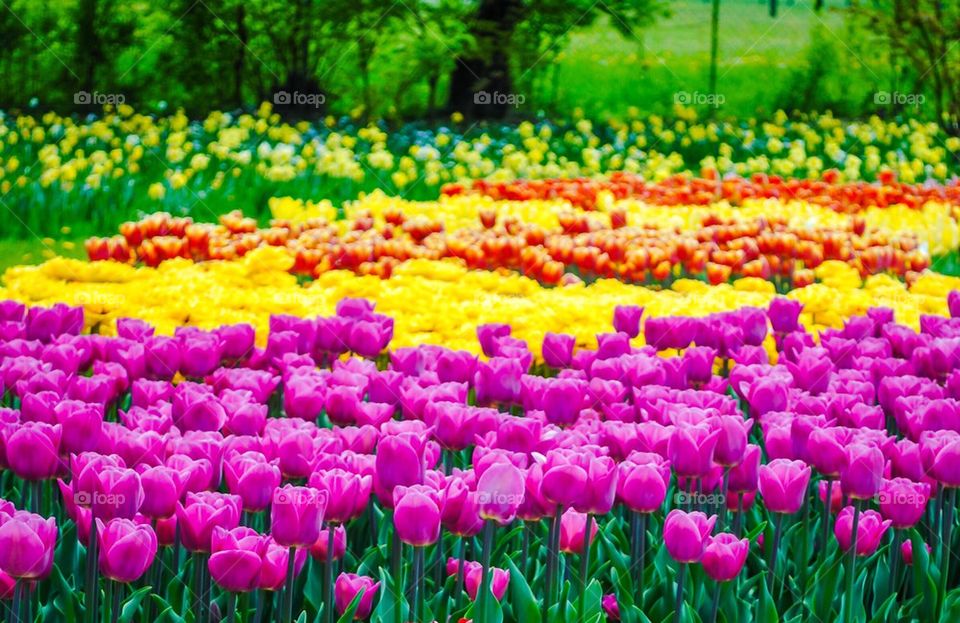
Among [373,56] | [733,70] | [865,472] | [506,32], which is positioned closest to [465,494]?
[865,472]

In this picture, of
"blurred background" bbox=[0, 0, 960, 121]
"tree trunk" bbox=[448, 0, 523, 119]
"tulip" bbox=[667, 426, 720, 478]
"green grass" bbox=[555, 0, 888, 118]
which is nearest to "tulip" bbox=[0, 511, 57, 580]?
"tulip" bbox=[667, 426, 720, 478]

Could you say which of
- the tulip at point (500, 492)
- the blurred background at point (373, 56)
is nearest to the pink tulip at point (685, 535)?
the tulip at point (500, 492)

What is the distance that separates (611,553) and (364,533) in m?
0.56

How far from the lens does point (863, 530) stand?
2648mm

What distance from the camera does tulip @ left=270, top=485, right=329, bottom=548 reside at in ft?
6.87

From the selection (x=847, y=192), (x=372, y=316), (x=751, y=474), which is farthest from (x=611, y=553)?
(x=847, y=192)

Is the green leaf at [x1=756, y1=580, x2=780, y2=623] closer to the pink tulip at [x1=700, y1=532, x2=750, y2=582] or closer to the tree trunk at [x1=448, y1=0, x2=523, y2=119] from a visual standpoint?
the pink tulip at [x1=700, y1=532, x2=750, y2=582]

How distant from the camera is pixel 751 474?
265 centimetres

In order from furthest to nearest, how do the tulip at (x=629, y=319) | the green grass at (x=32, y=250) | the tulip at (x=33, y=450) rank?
the green grass at (x=32, y=250), the tulip at (x=629, y=319), the tulip at (x=33, y=450)

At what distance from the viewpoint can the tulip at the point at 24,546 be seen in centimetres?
201

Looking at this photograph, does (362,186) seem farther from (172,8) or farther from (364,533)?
(364,533)

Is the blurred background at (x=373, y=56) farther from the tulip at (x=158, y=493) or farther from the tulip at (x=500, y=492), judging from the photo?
the tulip at (x=500, y=492)

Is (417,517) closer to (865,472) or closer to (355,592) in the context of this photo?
(355,592)

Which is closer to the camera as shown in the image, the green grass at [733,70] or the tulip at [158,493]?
the tulip at [158,493]
